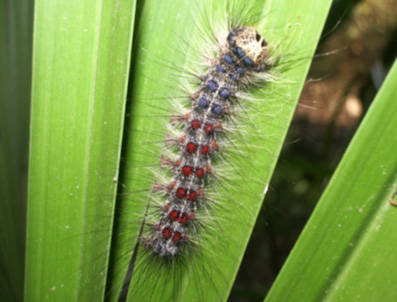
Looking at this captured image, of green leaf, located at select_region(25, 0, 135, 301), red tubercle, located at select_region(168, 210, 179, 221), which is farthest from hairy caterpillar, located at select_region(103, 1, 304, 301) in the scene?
green leaf, located at select_region(25, 0, 135, 301)

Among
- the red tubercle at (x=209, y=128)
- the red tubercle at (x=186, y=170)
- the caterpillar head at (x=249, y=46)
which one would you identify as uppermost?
the caterpillar head at (x=249, y=46)

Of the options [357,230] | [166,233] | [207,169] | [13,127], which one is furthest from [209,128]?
[13,127]

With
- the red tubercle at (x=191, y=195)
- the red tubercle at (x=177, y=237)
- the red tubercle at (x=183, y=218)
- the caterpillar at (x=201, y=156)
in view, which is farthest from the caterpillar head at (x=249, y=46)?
the red tubercle at (x=177, y=237)

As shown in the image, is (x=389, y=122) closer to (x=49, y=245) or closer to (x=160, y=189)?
(x=160, y=189)

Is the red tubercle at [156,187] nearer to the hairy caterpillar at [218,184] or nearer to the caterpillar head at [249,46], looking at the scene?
the hairy caterpillar at [218,184]

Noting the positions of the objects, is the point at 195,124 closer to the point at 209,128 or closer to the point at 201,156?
the point at 209,128

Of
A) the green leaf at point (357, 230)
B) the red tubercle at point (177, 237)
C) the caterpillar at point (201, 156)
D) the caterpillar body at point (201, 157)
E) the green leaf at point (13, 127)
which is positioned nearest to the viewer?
the green leaf at point (357, 230)

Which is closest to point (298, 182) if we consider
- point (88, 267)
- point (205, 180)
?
point (205, 180)
